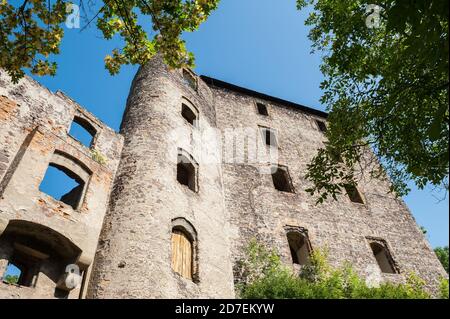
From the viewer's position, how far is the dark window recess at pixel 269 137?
17.3m

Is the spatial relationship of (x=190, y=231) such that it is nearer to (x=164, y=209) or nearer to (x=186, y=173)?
(x=164, y=209)

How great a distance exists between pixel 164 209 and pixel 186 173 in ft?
10.3

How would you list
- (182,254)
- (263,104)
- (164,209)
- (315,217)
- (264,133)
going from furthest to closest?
1. (263,104)
2. (264,133)
3. (315,217)
4. (164,209)
5. (182,254)

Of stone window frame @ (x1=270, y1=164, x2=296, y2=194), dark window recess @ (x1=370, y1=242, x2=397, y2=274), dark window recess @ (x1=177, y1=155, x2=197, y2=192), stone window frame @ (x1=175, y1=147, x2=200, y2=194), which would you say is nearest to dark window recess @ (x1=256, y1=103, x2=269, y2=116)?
stone window frame @ (x1=270, y1=164, x2=296, y2=194)

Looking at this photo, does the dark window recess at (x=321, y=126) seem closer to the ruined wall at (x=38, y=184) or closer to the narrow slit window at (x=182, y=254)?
the narrow slit window at (x=182, y=254)

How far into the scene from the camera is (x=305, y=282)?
988cm

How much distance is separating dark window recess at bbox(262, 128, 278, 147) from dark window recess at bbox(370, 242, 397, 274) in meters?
6.70

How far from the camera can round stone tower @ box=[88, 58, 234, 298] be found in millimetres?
7820

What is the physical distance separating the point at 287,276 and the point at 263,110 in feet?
38.8

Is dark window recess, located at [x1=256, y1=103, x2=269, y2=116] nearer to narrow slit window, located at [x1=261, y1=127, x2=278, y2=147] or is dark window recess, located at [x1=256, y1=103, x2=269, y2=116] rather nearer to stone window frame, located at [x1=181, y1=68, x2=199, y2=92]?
narrow slit window, located at [x1=261, y1=127, x2=278, y2=147]

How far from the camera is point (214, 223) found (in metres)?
10.8

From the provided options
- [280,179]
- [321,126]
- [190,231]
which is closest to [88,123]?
[190,231]
